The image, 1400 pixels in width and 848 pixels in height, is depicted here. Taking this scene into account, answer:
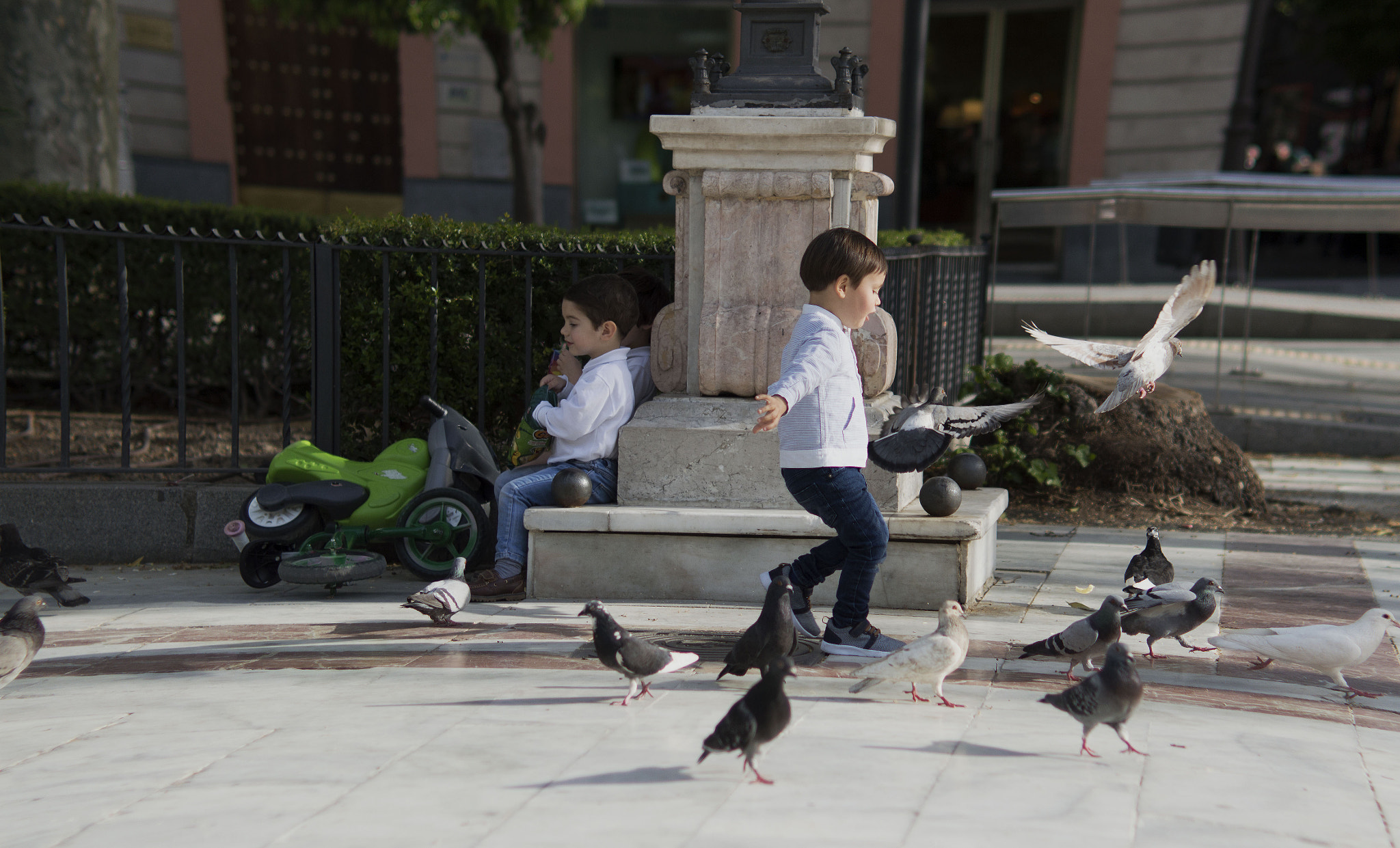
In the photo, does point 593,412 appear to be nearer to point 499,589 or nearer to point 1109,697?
point 499,589

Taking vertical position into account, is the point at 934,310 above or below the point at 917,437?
above

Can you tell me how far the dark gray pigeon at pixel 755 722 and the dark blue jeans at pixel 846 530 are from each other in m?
1.08

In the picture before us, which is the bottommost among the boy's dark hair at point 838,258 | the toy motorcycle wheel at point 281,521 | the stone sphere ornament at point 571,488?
the toy motorcycle wheel at point 281,521

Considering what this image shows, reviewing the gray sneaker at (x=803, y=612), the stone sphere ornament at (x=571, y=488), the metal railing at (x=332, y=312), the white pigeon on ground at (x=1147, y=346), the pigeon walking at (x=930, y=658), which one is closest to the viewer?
the pigeon walking at (x=930, y=658)

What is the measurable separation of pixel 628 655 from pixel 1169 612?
202 cm

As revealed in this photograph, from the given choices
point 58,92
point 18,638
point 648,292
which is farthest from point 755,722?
point 58,92

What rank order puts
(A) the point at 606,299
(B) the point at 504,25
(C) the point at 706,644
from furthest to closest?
1. (B) the point at 504,25
2. (A) the point at 606,299
3. (C) the point at 706,644

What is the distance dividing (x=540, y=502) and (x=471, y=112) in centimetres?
1369

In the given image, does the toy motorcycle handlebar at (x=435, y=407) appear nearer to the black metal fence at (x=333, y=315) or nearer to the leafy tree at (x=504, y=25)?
the black metal fence at (x=333, y=315)

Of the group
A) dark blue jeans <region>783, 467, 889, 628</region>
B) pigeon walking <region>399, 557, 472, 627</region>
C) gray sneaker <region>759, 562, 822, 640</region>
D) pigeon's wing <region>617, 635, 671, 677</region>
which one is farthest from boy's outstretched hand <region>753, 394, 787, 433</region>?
pigeon walking <region>399, 557, 472, 627</region>

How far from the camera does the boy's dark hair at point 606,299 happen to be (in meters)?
5.21

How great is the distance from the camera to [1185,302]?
4934mm

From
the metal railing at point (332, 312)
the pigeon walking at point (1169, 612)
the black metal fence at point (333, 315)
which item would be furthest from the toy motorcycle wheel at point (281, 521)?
the pigeon walking at point (1169, 612)

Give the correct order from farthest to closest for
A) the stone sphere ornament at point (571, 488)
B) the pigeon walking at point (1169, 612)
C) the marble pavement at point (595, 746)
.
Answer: the stone sphere ornament at point (571, 488) < the pigeon walking at point (1169, 612) < the marble pavement at point (595, 746)
